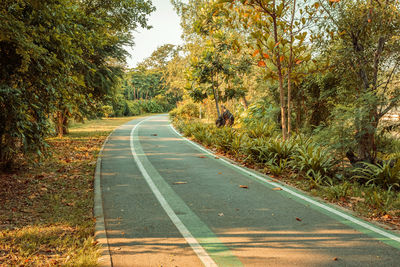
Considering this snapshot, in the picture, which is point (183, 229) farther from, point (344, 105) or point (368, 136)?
point (344, 105)

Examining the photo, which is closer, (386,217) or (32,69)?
(386,217)

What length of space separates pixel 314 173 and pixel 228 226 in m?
3.58

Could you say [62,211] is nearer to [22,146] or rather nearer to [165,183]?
[22,146]

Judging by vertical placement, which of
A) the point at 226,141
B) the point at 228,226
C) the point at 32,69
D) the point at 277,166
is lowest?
the point at 228,226

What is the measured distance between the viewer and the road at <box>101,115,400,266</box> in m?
3.89

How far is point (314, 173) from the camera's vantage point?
7.39m

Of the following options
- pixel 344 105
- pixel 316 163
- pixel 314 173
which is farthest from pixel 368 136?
pixel 314 173

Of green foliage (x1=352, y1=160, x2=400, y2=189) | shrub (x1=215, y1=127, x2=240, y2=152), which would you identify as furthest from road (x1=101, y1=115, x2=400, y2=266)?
shrub (x1=215, y1=127, x2=240, y2=152)

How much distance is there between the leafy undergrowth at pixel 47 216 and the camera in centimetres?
386

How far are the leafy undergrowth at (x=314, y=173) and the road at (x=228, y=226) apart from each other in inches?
18.7

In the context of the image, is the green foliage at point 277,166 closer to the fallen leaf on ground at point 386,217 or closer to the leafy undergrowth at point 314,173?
the leafy undergrowth at point 314,173

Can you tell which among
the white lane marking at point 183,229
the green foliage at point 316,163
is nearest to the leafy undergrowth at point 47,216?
the white lane marking at point 183,229

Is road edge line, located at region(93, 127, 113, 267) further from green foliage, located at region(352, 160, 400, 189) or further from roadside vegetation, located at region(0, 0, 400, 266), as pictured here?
green foliage, located at region(352, 160, 400, 189)

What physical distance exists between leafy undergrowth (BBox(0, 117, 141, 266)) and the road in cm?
42
